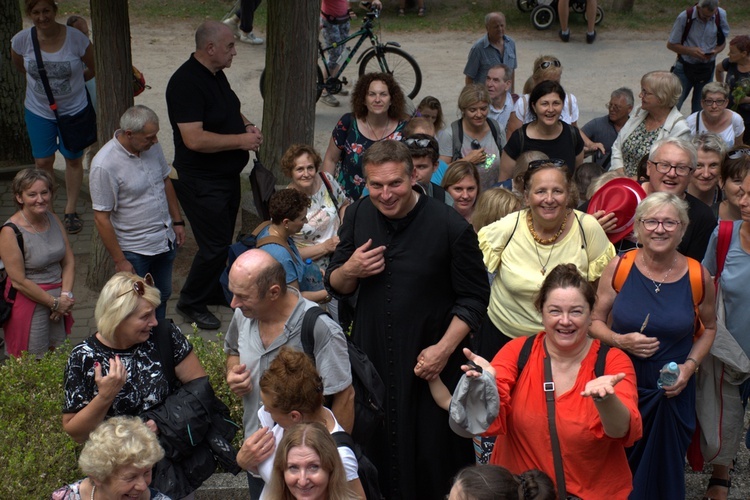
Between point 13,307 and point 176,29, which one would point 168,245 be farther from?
point 176,29

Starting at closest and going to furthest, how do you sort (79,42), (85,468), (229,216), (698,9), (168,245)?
(85,468), (168,245), (229,216), (79,42), (698,9)

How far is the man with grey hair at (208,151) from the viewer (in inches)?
271

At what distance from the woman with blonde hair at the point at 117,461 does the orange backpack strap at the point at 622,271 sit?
2.34 m

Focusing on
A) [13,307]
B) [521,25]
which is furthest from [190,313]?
[521,25]

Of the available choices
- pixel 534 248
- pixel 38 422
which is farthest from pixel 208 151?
pixel 534 248

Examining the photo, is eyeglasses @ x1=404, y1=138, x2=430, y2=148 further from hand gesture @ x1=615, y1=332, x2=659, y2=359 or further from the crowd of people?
hand gesture @ x1=615, y1=332, x2=659, y2=359

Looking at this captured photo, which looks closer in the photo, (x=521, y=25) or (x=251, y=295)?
(x=251, y=295)

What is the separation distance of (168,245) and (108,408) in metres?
2.83

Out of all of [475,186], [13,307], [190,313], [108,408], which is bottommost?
[190,313]

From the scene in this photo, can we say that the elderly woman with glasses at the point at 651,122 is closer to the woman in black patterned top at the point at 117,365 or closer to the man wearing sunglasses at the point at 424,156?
the man wearing sunglasses at the point at 424,156

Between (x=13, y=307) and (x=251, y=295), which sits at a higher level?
(x=251, y=295)

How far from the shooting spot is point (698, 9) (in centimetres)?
Result: 1229

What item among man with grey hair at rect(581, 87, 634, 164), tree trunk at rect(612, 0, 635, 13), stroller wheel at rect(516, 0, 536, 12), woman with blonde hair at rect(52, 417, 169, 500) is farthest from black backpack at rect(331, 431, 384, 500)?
tree trunk at rect(612, 0, 635, 13)

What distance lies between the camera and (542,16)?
1762 centimetres
